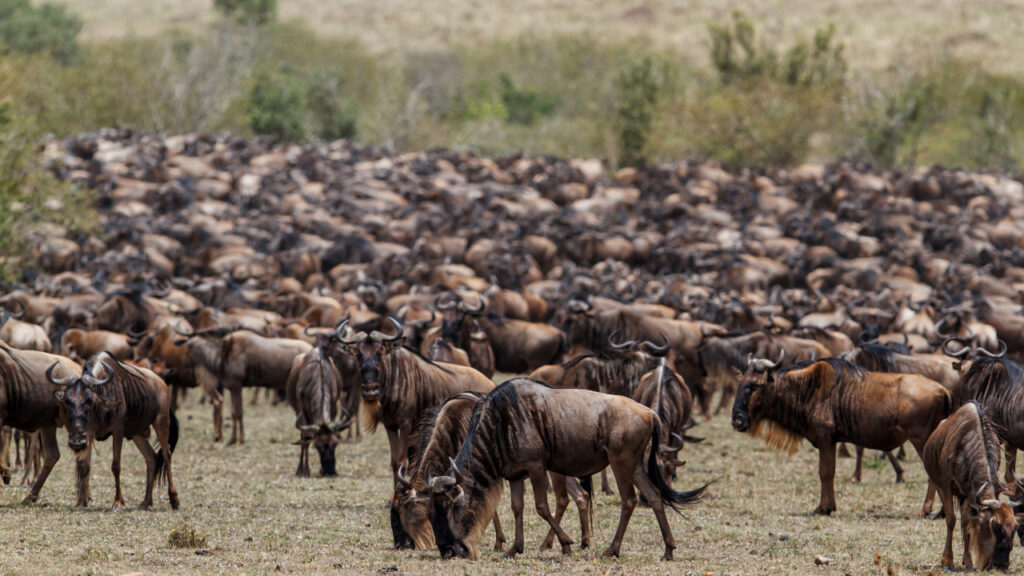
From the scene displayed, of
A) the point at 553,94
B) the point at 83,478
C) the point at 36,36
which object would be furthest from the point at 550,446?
the point at 553,94

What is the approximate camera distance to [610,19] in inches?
5236

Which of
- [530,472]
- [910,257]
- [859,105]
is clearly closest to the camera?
[530,472]

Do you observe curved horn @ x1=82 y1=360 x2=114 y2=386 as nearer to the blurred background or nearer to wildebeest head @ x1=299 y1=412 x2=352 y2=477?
wildebeest head @ x1=299 y1=412 x2=352 y2=477

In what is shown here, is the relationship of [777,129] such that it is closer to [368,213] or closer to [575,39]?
[368,213]

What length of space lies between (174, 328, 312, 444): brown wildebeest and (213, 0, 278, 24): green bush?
76.4 m

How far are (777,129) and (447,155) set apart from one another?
1485 cm

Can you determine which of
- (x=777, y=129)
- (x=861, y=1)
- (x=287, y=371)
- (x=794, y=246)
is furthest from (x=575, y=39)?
(x=287, y=371)

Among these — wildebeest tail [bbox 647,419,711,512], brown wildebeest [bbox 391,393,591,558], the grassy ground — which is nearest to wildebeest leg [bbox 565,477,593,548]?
brown wildebeest [bbox 391,393,591,558]

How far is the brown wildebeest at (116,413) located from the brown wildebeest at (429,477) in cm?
311

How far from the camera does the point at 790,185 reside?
4919 centimetres

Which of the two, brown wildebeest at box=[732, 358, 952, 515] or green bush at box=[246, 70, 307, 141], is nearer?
brown wildebeest at box=[732, 358, 952, 515]

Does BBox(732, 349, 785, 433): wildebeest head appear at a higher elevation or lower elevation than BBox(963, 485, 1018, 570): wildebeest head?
lower

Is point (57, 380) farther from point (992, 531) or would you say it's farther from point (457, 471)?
point (992, 531)

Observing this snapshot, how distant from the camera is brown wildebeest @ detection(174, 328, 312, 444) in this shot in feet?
59.4
